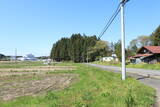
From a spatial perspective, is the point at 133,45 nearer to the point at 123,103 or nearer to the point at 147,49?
the point at 147,49

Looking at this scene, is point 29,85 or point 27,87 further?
point 29,85

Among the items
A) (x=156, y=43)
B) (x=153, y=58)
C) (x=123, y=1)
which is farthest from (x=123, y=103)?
(x=156, y=43)

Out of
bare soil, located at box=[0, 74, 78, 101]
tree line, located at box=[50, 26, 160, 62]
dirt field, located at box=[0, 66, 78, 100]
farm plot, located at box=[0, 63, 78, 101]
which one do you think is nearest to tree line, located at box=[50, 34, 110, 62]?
tree line, located at box=[50, 26, 160, 62]

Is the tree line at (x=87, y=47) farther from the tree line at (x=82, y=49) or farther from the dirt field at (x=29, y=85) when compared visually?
the dirt field at (x=29, y=85)

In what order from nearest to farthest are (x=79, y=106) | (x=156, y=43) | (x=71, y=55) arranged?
(x=79, y=106) < (x=156, y=43) < (x=71, y=55)

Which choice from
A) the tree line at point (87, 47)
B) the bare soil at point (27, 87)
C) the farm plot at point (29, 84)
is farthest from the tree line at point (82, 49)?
the bare soil at point (27, 87)

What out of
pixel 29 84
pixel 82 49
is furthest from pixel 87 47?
pixel 29 84

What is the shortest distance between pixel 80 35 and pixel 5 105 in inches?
4560

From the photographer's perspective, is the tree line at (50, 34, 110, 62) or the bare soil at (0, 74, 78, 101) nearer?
the bare soil at (0, 74, 78, 101)

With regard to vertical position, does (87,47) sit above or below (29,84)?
above

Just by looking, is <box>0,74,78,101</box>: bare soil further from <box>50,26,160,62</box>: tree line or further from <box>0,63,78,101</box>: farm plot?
<box>50,26,160,62</box>: tree line

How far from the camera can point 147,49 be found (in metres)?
61.6

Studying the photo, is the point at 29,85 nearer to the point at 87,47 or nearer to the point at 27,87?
the point at 27,87

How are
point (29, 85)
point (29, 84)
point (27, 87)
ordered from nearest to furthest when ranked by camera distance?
1. point (27, 87)
2. point (29, 85)
3. point (29, 84)
